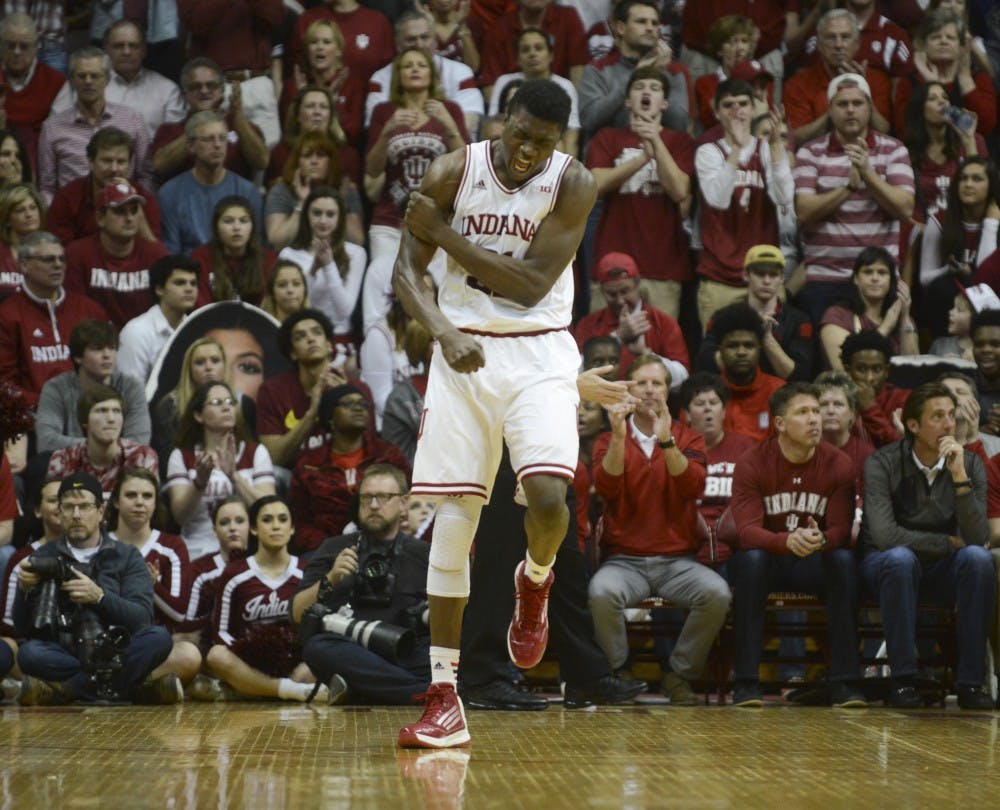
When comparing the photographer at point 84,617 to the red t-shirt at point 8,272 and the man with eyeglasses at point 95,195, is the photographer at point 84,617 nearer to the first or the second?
the red t-shirt at point 8,272

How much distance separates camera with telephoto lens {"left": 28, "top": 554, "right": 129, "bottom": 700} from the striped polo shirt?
5.37 meters

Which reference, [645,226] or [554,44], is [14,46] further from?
[645,226]

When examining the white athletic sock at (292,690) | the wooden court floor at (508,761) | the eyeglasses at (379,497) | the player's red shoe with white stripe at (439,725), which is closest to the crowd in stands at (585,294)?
the white athletic sock at (292,690)

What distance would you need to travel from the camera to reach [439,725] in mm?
5590

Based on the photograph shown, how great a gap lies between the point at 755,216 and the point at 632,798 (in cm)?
711

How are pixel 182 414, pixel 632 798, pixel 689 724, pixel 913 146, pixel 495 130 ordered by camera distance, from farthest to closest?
1. pixel 913 146
2. pixel 495 130
3. pixel 182 414
4. pixel 689 724
5. pixel 632 798

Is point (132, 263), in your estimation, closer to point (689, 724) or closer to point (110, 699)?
point (110, 699)

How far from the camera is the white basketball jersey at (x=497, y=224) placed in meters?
5.73

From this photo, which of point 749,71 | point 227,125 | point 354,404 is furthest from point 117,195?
point 749,71

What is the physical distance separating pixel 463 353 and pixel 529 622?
3.92 ft

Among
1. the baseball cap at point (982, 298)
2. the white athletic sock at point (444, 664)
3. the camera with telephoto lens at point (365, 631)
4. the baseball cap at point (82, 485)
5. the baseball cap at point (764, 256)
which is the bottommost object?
the camera with telephoto lens at point (365, 631)

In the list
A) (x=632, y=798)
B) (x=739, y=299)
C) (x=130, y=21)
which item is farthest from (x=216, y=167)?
(x=632, y=798)

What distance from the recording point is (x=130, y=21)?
40.1 ft

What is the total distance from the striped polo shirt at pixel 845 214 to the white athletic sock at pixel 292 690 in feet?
15.2
